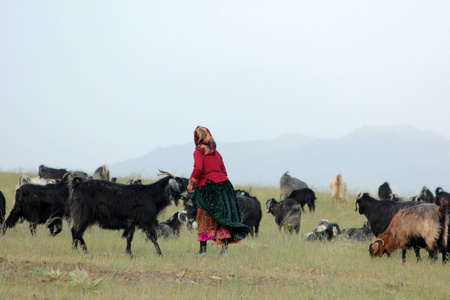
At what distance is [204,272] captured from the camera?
7.87 m

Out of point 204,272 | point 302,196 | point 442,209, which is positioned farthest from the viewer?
point 302,196

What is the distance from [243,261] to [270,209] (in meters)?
5.74

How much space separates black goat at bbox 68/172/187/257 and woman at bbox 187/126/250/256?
553 millimetres

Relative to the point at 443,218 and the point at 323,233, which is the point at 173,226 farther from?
the point at 443,218

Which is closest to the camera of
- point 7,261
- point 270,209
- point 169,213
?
point 7,261

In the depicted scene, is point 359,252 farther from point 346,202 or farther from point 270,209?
point 346,202

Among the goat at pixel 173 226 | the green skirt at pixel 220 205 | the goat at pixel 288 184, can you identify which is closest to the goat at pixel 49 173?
the goat at pixel 173 226

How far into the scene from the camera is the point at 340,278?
8.23 meters

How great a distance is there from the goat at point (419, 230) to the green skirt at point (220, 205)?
2.94 metres

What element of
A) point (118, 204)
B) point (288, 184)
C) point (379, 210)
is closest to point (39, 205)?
point (118, 204)

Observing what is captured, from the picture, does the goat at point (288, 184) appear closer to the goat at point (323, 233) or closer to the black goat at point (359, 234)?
the black goat at point (359, 234)

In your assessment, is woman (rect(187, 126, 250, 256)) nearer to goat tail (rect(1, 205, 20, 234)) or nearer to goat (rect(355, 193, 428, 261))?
goat (rect(355, 193, 428, 261))

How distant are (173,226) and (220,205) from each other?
421 centimetres

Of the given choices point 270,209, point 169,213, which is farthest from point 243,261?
point 169,213
